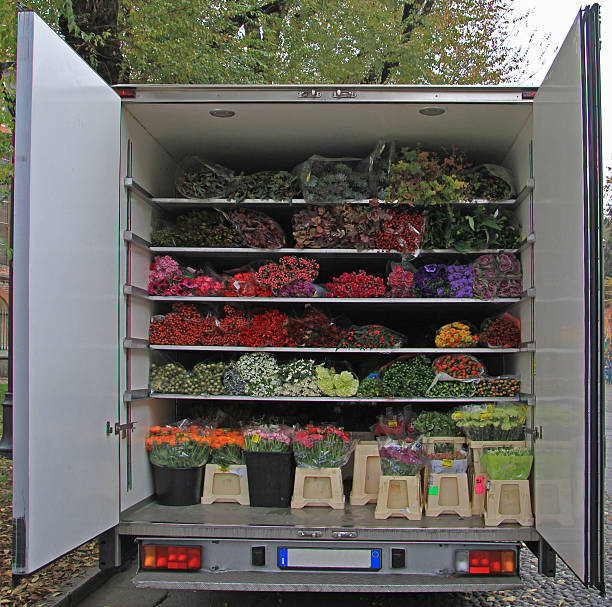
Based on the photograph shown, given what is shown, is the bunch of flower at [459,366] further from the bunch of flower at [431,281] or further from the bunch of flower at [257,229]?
the bunch of flower at [257,229]

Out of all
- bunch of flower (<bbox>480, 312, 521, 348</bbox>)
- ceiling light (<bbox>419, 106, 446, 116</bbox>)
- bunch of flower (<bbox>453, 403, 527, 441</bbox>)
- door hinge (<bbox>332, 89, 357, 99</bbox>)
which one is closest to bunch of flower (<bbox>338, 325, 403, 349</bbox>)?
bunch of flower (<bbox>480, 312, 521, 348</bbox>)

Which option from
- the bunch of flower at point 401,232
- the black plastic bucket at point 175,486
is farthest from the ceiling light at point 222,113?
the black plastic bucket at point 175,486

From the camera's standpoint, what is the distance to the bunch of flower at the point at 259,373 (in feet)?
16.1

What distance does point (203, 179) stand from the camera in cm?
511

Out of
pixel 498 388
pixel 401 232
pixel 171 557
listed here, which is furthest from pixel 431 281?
pixel 171 557

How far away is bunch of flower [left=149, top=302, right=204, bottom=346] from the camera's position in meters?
4.71

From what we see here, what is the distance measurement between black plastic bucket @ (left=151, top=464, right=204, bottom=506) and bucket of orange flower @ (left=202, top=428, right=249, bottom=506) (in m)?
0.12

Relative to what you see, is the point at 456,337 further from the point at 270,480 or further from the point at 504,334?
the point at 270,480

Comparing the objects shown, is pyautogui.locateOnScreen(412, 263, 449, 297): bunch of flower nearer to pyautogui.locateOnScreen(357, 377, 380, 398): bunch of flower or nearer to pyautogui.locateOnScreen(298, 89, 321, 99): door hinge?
pyautogui.locateOnScreen(357, 377, 380, 398): bunch of flower

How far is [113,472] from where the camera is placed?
12.3 ft

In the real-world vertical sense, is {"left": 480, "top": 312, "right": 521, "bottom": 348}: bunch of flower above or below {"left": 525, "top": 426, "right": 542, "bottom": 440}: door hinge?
above

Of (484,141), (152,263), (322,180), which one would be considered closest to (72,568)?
(152,263)

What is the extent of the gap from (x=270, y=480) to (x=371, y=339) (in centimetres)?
130

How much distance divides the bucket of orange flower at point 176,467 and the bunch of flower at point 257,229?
5.05ft
